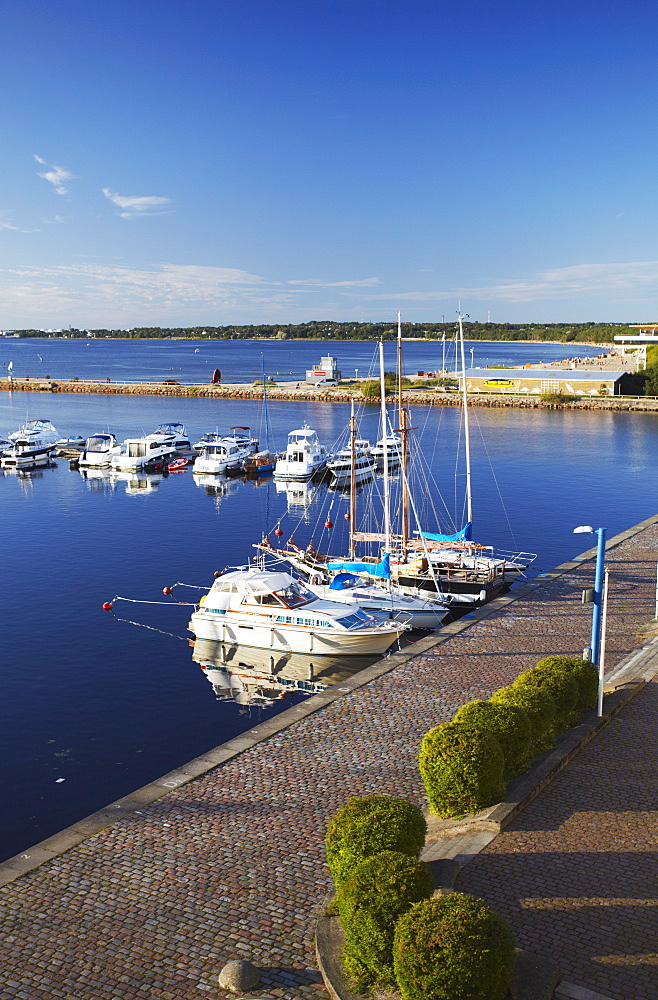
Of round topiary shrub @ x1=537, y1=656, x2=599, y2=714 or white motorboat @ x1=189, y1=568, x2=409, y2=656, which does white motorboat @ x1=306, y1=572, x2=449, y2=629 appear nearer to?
white motorboat @ x1=189, y1=568, x2=409, y2=656

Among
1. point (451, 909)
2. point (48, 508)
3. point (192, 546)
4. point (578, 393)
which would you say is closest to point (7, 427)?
point (48, 508)

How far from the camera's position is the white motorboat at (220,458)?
67.6m

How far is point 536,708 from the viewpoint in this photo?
15.0m

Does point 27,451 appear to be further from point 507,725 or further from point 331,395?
point 507,725

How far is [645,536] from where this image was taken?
38781mm

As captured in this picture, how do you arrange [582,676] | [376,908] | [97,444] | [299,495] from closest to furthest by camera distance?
[376,908]
[582,676]
[299,495]
[97,444]

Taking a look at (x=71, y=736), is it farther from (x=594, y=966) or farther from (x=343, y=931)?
(x=594, y=966)

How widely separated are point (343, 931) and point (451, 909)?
2.34 meters

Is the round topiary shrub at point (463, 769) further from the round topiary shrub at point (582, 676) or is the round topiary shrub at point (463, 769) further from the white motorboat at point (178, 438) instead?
the white motorboat at point (178, 438)

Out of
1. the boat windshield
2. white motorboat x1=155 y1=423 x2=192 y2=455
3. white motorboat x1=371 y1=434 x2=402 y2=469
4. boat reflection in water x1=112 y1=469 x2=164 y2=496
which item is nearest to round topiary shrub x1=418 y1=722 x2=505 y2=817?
boat reflection in water x1=112 y1=469 x2=164 y2=496

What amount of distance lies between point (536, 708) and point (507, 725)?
1.08 m

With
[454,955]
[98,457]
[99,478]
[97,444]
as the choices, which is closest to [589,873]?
[454,955]

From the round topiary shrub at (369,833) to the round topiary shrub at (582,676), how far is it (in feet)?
22.0

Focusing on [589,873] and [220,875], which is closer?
[589,873]
